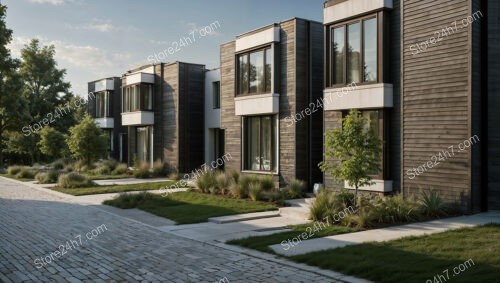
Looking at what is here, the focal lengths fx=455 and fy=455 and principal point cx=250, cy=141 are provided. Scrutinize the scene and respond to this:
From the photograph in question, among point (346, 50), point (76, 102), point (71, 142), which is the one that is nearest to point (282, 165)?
point (346, 50)

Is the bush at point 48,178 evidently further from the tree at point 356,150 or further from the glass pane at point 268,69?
the tree at point 356,150

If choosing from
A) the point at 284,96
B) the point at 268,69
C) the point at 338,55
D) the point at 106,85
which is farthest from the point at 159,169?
the point at 338,55

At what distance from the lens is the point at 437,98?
12.4 metres

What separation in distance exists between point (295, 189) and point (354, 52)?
5008mm

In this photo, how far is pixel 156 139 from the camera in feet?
90.6

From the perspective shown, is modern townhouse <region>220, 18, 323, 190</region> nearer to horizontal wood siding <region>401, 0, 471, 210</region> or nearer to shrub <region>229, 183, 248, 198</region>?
shrub <region>229, 183, 248, 198</region>

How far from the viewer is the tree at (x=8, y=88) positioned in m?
23.9

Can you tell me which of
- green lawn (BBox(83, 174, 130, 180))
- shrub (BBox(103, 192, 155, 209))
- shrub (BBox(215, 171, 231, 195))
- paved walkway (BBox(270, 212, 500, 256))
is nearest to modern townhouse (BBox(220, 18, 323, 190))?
shrub (BBox(215, 171, 231, 195))

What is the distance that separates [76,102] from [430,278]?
54.3 m

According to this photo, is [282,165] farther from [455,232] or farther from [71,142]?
[71,142]

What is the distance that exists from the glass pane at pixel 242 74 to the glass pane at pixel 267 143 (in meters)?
1.67

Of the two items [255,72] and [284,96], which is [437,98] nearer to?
[284,96]

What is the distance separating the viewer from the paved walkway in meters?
8.51

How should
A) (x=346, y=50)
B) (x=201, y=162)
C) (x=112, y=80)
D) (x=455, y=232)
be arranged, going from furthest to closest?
(x=112, y=80), (x=201, y=162), (x=346, y=50), (x=455, y=232)
